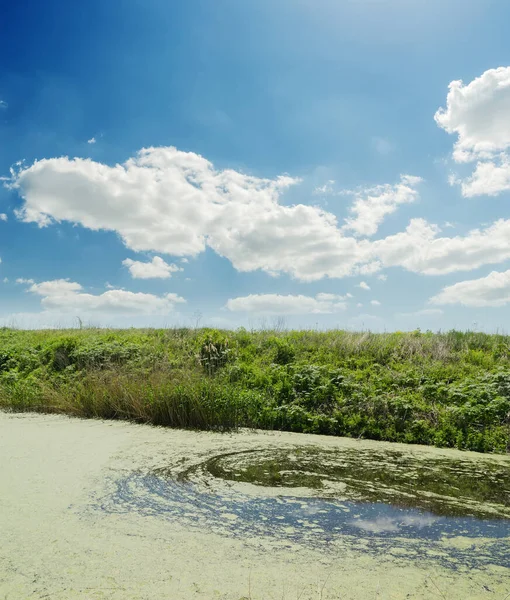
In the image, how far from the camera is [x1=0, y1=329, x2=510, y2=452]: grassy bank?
24.6 ft

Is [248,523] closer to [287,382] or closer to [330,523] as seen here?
[330,523]

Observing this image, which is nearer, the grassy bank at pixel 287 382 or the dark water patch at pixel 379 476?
the dark water patch at pixel 379 476

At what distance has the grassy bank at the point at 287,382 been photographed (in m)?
7.50

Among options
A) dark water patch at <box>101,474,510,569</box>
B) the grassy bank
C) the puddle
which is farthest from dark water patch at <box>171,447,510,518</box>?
the grassy bank

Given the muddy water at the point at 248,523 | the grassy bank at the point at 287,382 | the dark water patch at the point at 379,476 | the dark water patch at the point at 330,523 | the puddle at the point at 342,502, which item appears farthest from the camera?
the grassy bank at the point at 287,382

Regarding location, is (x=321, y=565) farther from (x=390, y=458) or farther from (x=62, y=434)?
(x=62, y=434)

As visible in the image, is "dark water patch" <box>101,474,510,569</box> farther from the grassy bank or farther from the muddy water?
the grassy bank

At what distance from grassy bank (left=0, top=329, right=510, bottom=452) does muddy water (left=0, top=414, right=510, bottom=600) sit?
1478mm

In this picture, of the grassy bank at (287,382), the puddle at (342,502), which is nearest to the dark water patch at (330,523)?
the puddle at (342,502)

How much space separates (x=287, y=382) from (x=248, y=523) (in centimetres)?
559

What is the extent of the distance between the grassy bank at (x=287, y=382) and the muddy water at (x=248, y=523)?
1478 mm

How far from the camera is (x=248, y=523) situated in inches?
133

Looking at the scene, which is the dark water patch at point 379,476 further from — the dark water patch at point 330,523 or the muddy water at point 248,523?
the dark water patch at point 330,523

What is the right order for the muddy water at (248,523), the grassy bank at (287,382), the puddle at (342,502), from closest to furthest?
1. the muddy water at (248,523)
2. the puddle at (342,502)
3. the grassy bank at (287,382)
